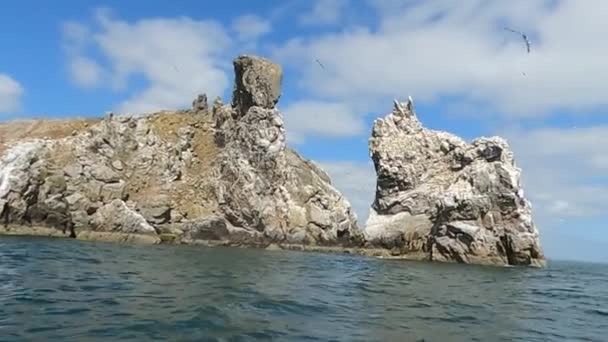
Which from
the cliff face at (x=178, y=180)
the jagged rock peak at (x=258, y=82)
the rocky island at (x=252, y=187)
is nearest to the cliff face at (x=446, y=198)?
the rocky island at (x=252, y=187)

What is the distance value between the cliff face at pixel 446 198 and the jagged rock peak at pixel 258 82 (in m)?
20.3

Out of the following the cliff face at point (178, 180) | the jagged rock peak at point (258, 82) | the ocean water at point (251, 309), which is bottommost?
the ocean water at point (251, 309)

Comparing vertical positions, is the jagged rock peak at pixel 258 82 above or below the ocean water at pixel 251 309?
above

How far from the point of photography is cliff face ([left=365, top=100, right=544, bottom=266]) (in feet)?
250

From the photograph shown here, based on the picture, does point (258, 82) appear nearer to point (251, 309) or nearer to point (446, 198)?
point (446, 198)

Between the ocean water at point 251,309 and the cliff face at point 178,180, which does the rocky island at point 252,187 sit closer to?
the cliff face at point 178,180

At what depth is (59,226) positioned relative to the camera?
249 ft

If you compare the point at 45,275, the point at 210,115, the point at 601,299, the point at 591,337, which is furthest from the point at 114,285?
the point at 210,115

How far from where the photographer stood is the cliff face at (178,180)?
258ft

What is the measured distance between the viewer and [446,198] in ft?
264

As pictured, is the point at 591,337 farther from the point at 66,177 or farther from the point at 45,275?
the point at 66,177

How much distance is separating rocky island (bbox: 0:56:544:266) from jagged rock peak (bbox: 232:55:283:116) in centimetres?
20

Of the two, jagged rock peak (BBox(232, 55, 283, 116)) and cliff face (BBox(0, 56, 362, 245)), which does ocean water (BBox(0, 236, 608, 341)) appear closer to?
cliff face (BBox(0, 56, 362, 245))

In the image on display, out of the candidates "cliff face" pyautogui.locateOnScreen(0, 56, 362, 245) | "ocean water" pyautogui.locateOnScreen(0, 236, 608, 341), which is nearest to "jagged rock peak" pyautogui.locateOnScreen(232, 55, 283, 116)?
"cliff face" pyautogui.locateOnScreen(0, 56, 362, 245)
